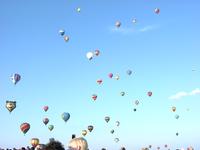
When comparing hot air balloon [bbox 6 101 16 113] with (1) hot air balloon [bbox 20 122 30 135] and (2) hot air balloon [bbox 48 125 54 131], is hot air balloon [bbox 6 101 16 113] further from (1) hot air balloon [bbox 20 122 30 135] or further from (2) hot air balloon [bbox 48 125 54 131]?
(2) hot air balloon [bbox 48 125 54 131]

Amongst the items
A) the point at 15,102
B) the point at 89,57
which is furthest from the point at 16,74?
the point at 89,57

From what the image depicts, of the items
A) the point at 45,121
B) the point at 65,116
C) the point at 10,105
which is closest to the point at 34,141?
the point at 10,105

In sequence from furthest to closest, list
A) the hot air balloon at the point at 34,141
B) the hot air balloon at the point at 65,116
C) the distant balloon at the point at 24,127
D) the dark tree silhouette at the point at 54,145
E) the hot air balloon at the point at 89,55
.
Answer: the hot air balloon at the point at 89,55
the hot air balloon at the point at 65,116
the distant balloon at the point at 24,127
the hot air balloon at the point at 34,141
the dark tree silhouette at the point at 54,145

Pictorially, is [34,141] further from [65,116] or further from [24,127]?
[65,116]

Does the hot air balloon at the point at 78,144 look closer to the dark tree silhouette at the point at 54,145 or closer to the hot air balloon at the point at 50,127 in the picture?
the dark tree silhouette at the point at 54,145

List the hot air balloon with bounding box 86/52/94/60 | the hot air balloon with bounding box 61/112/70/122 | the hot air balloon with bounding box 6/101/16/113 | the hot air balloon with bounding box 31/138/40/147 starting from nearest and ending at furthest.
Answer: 1. the hot air balloon with bounding box 31/138/40/147
2. the hot air balloon with bounding box 6/101/16/113
3. the hot air balloon with bounding box 61/112/70/122
4. the hot air balloon with bounding box 86/52/94/60

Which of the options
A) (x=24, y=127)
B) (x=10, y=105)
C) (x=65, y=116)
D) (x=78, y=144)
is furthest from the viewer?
(x=65, y=116)

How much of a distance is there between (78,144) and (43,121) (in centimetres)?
5440

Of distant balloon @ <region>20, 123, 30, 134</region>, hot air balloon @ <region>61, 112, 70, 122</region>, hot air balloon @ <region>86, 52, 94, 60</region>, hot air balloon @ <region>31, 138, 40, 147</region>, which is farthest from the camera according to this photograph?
hot air balloon @ <region>86, 52, 94, 60</region>

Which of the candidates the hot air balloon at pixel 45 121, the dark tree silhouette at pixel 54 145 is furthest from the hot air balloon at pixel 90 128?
the dark tree silhouette at pixel 54 145

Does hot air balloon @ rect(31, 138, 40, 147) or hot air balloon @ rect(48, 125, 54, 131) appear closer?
hot air balloon @ rect(31, 138, 40, 147)

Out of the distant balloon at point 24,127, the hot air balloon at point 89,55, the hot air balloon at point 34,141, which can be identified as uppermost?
the hot air balloon at point 89,55

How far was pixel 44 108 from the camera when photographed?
209 feet

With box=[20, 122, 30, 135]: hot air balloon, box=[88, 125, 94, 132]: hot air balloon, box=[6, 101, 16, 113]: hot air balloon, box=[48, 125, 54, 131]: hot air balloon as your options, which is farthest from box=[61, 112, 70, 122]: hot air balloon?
box=[48, 125, 54, 131]: hot air balloon
